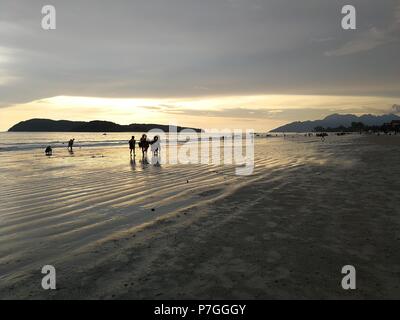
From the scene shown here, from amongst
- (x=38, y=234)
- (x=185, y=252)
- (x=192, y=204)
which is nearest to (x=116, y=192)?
(x=192, y=204)

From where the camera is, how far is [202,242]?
663 cm

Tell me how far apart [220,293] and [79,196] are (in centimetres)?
861

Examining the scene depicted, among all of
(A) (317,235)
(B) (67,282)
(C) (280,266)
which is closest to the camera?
(B) (67,282)

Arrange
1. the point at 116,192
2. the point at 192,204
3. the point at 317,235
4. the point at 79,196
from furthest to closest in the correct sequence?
the point at 116,192, the point at 79,196, the point at 192,204, the point at 317,235

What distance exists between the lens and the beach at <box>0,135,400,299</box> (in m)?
4.68

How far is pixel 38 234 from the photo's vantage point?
719cm

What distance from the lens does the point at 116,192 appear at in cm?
1248

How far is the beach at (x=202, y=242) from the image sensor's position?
15.4ft
